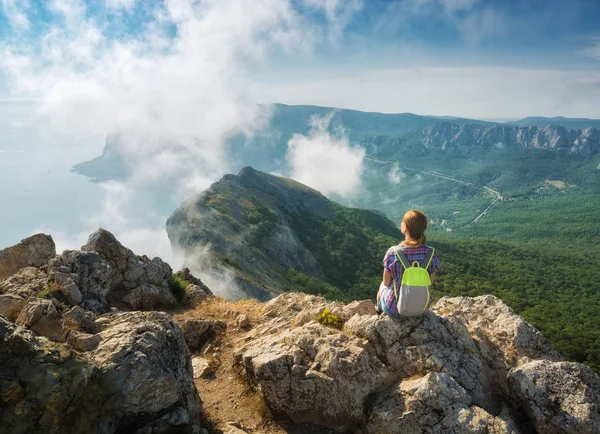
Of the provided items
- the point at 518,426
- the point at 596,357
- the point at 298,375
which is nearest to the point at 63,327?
the point at 298,375

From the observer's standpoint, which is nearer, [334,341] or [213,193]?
[334,341]

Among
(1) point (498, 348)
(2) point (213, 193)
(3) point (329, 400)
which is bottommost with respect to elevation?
(1) point (498, 348)

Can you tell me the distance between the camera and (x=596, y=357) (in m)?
62.6

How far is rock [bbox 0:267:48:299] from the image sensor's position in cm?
1363

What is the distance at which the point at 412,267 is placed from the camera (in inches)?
409

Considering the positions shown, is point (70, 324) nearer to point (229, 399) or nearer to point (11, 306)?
point (11, 306)

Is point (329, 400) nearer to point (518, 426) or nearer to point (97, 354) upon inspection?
point (518, 426)

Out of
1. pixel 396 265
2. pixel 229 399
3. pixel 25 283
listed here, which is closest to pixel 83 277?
pixel 25 283

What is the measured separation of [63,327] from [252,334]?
→ 794cm

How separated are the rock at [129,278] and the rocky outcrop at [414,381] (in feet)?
31.0

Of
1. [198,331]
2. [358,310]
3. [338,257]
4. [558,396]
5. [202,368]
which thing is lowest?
[338,257]

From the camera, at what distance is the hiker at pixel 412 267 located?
10.4 m

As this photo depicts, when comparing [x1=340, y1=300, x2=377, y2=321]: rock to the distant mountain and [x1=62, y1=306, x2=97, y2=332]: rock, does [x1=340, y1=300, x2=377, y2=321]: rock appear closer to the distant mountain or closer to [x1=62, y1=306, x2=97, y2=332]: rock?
[x1=62, y1=306, x2=97, y2=332]: rock

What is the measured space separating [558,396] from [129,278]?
20.1 m
